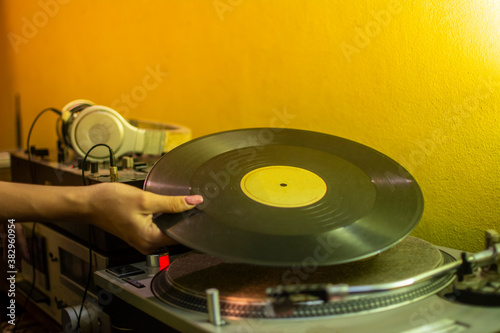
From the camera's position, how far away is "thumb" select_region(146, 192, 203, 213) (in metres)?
0.68

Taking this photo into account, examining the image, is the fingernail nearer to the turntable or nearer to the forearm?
the turntable

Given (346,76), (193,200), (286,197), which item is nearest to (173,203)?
(193,200)

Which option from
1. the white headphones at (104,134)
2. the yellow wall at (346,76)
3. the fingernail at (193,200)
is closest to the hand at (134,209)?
the fingernail at (193,200)

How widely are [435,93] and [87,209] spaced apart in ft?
2.47

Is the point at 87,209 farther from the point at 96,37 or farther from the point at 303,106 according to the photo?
the point at 96,37

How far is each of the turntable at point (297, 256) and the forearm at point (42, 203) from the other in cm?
12

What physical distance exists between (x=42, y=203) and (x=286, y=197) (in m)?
0.41

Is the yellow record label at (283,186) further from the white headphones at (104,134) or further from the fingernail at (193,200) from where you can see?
the white headphones at (104,134)

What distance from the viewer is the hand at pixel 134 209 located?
69cm

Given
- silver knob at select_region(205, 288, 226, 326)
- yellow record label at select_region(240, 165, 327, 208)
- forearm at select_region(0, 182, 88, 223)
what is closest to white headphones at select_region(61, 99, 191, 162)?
forearm at select_region(0, 182, 88, 223)

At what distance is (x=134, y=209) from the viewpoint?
2.34 feet

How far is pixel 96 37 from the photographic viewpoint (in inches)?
82.2

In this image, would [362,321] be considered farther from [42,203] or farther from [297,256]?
[42,203]

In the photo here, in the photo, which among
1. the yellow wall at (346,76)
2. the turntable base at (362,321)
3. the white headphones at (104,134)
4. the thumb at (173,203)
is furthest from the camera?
the white headphones at (104,134)
